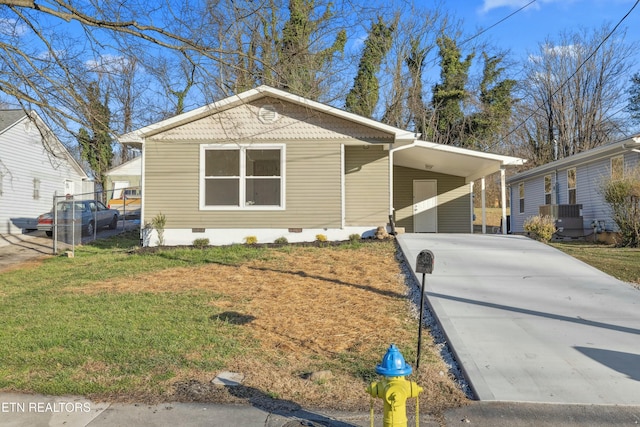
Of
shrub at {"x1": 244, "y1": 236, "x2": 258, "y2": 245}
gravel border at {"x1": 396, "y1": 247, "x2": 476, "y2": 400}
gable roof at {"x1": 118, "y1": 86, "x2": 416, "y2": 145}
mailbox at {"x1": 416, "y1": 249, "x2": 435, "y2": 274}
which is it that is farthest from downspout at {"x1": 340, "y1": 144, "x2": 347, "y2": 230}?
mailbox at {"x1": 416, "y1": 249, "x2": 435, "y2": 274}

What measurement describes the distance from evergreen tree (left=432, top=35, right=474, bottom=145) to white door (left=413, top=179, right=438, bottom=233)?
503 inches

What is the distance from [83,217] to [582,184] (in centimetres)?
1884

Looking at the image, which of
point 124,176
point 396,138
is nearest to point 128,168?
point 124,176

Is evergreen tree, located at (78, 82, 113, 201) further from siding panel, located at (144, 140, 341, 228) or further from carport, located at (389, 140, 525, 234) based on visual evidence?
carport, located at (389, 140, 525, 234)

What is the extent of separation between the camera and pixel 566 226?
1805 centimetres

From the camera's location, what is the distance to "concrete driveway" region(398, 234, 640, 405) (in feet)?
14.1

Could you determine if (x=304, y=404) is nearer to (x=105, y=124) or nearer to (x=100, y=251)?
(x=105, y=124)

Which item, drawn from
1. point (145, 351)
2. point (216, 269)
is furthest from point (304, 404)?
Answer: point (216, 269)

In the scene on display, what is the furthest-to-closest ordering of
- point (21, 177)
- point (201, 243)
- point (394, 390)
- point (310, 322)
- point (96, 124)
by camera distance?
point (21, 177) < point (201, 243) < point (96, 124) < point (310, 322) < point (394, 390)

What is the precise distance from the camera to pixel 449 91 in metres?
29.8

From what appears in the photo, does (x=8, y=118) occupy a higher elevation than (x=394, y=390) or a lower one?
higher

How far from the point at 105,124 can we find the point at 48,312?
291 cm

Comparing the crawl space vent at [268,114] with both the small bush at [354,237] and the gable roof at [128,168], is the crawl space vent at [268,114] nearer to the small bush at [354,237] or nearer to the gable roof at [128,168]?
the small bush at [354,237]

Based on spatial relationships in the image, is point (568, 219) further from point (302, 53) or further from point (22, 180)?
point (22, 180)
